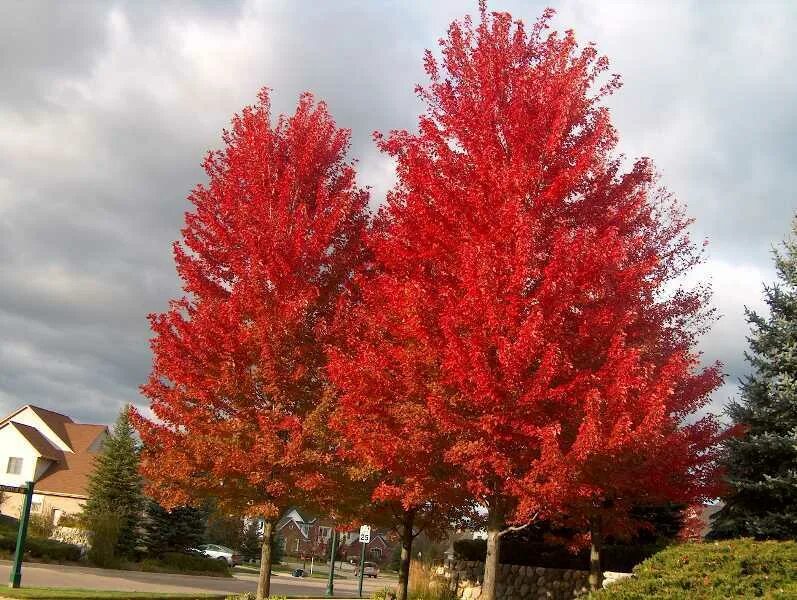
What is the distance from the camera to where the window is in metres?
50.0

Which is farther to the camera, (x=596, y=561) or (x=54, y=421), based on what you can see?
(x=54, y=421)

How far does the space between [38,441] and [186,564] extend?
652 inches

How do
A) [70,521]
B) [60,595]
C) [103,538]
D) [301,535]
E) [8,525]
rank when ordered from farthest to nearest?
[301,535], [70,521], [8,525], [103,538], [60,595]

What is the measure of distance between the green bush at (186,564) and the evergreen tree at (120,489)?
5.37 feet

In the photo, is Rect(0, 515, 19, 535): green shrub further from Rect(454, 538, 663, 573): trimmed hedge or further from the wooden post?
Rect(454, 538, 663, 573): trimmed hedge

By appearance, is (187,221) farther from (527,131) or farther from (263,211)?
(527,131)

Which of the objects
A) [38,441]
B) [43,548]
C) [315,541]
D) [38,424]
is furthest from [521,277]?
[315,541]

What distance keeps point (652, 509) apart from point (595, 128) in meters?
12.1

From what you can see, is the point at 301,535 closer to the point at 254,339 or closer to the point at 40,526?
the point at 40,526

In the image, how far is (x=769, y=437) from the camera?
56.5 feet

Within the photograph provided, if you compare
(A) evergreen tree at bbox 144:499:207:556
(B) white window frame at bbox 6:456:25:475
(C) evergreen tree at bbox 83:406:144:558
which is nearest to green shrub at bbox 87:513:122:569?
(C) evergreen tree at bbox 83:406:144:558

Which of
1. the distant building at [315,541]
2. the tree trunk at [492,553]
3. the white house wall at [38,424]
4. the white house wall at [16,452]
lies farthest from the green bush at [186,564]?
the distant building at [315,541]

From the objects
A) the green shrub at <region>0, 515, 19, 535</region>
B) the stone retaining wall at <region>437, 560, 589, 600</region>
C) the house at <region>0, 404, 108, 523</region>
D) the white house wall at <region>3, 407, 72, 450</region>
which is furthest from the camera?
the white house wall at <region>3, 407, 72, 450</region>

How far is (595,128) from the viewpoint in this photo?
48.3 feet
